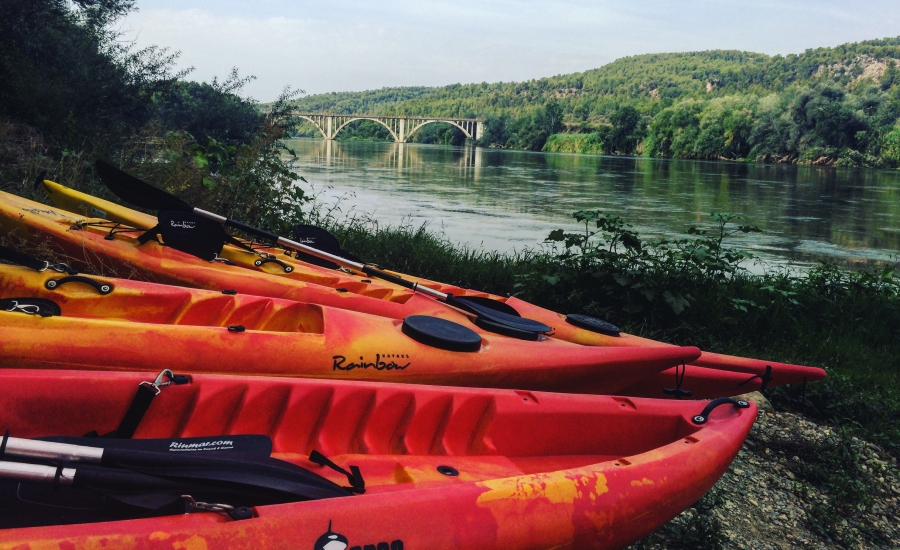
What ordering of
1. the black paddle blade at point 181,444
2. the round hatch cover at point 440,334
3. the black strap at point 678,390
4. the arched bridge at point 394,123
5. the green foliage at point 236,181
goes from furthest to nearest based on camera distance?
the arched bridge at point 394,123
the green foliage at point 236,181
the black strap at point 678,390
the round hatch cover at point 440,334
the black paddle blade at point 181,444

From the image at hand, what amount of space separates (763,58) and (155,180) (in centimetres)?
13157

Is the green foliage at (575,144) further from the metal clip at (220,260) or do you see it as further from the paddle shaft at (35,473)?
the paddle shaft at (35,473)

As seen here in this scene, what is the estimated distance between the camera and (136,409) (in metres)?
2.04

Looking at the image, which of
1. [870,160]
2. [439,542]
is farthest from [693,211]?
[870,160]

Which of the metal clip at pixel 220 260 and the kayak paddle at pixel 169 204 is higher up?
the kayak paddle at pixel 169 204

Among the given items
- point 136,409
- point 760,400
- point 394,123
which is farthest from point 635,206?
point 394,123

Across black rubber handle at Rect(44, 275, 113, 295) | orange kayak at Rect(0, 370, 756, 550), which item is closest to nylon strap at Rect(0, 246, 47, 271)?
black rubber handle at Rect(44, 275, 113, 295)

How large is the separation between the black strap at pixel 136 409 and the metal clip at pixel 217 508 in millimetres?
572

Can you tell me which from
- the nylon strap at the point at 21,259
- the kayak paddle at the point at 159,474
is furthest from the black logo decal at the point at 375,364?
the nylon strap at the point at 21,259

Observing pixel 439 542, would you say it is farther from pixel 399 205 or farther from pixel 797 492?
pixel 399 205

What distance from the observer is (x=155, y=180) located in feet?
20.0

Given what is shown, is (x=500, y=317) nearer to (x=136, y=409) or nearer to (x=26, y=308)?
(x=136, y=409)

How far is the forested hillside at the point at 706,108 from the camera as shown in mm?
42875

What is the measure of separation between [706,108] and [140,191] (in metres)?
56.7
